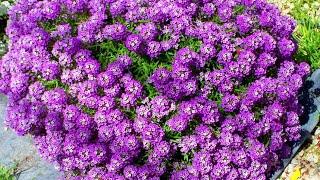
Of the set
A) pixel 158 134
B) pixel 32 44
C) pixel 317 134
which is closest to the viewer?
pixel 158 134

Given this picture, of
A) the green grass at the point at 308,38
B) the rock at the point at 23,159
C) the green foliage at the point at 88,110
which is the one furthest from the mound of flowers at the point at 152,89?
the green grass at the point at 308,38

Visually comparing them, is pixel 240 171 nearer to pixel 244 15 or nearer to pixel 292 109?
pixel 292 109

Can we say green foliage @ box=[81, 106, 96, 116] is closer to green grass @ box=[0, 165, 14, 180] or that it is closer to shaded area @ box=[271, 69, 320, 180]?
green grass @ box=[0, 165, 14, 180]

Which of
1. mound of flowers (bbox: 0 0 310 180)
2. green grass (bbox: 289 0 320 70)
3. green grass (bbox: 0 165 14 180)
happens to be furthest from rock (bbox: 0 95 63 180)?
green grass (bbox: 289 0 320 70)

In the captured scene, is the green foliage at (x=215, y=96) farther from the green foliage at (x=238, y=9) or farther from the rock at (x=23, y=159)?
the rock at (x=23, y=159)

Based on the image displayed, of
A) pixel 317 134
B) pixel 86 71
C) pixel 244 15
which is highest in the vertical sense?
pixel 244 15

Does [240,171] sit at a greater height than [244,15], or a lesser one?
lesser

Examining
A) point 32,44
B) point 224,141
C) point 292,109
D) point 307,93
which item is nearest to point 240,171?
point 224,141

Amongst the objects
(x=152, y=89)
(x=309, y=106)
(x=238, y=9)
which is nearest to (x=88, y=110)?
(x=152, y=89)
